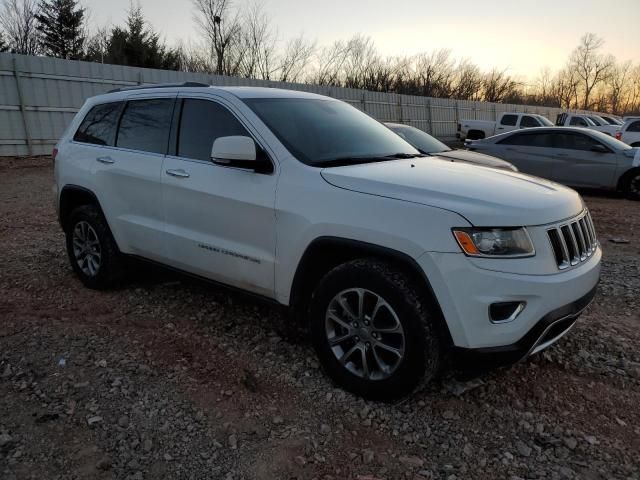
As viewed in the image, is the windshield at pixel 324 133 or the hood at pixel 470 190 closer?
the hood at pixel 470 190

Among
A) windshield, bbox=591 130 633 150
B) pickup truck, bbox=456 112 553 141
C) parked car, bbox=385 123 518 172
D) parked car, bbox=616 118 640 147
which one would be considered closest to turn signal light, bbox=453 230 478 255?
parked car, bbox=385 123 518 172

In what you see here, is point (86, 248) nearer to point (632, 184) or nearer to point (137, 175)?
point (137, 175)

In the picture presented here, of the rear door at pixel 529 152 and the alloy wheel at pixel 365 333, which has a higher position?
the rear door at pixel 529 152

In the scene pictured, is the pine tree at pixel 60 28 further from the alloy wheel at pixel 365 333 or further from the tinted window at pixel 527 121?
the alloy wheel at pixel 365 333

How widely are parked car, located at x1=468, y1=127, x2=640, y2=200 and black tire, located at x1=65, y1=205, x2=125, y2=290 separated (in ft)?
30.0

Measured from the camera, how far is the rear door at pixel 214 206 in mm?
3186

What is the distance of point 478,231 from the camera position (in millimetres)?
2449

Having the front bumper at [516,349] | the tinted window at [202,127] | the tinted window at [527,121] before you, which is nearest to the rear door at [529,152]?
the tinted window at [202,127]

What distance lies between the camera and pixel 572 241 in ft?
9.07

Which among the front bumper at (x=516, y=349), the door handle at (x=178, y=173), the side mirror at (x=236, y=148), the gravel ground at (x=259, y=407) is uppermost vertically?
the side mirror at (x=236, y=148)

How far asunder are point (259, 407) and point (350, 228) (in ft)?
3.76

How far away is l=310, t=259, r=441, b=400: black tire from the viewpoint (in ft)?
8.41

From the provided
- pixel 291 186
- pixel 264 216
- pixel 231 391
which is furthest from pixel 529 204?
pixel 231 391

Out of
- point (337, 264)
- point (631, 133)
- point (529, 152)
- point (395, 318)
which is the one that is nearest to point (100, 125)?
point (337, 264)
